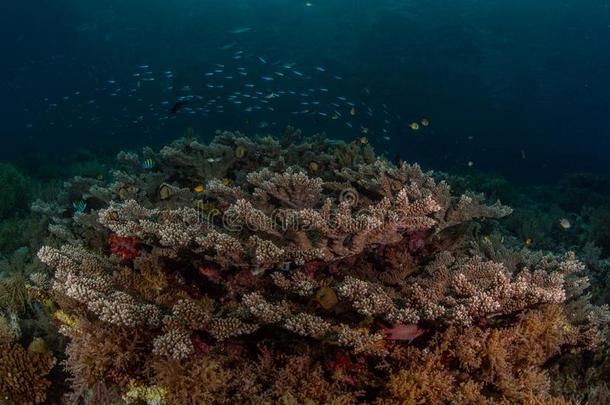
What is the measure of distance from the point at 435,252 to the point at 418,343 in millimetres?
1476

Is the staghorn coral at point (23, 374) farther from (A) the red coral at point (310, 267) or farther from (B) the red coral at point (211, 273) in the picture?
(A) the red coral at point (310, 267)

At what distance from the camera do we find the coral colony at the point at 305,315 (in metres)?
3.55

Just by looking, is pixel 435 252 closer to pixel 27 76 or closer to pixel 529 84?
pixel 529 84

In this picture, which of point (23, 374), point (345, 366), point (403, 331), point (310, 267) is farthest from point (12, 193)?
point (403, 331)

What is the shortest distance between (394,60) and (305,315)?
51040 millimetres

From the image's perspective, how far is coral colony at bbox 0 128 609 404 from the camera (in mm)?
3555

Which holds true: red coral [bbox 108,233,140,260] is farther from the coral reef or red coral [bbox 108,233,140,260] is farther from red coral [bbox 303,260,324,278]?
the coral reef

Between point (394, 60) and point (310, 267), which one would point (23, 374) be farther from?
point (394, 60)

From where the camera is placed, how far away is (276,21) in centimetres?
5091

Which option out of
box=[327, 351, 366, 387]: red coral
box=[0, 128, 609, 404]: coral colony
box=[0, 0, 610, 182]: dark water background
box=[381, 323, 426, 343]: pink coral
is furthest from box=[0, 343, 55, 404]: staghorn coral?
box=[0, 0, 610, 182]: dark water background

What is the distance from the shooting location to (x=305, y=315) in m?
3.55

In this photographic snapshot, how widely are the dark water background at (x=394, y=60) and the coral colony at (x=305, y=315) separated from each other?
2485 centimetres

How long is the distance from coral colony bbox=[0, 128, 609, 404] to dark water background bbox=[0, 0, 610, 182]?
81.5 ft

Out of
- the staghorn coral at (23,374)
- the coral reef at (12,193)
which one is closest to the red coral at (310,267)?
the staghorn coral at (23,374)
